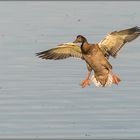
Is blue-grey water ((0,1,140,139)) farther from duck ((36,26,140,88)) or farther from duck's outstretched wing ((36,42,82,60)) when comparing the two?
duck's outstretched wing ((36,42,82,60))

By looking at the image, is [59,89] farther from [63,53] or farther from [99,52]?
[99,52]

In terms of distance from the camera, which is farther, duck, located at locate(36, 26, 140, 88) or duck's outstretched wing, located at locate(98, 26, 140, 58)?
duck's outstretched wing, located at locate(98, 26, 140, 58)

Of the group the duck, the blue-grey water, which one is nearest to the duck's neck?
the duck

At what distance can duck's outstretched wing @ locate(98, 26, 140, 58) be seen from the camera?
14.6 metres

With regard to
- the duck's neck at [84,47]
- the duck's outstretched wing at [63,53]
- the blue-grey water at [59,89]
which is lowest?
the blue-grey water at [59,89]

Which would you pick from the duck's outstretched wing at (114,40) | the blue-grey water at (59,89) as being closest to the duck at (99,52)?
the duck's outstretched wing at (114,40)

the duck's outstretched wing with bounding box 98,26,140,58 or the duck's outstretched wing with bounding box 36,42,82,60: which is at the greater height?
the duck's outstretched wing with bounding box 98,26,140,58

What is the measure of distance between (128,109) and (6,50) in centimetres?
497

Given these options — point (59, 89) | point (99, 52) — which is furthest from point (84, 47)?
point (59, 89)

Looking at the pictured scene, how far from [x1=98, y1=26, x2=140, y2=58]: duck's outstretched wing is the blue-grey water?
1.09 metres

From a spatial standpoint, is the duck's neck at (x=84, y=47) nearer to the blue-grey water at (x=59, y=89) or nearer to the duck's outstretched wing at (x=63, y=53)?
the duck's outstretched wing at (x=63, y=53)

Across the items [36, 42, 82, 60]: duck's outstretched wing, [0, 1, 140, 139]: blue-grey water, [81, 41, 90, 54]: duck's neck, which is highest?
[81, 41, 90, 54]: duck's neck

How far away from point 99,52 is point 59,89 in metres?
2.45

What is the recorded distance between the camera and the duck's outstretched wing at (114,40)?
14.6 meters
